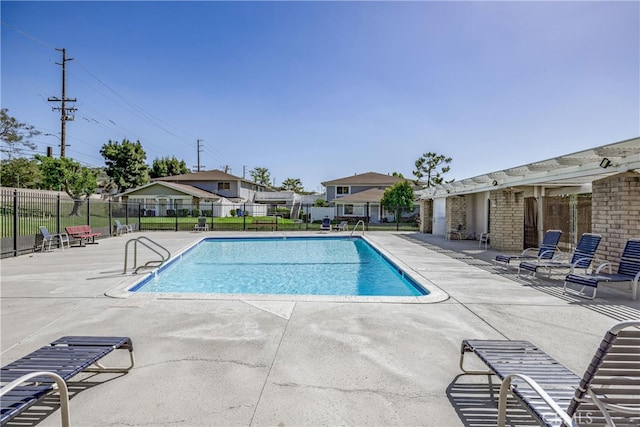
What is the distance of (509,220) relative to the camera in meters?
12.7

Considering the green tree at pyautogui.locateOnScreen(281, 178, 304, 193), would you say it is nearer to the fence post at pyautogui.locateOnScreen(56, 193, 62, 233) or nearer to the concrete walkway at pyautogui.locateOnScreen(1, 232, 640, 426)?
the fence post at pyautogui.locateOnScreen(56, 193, 62, 233)

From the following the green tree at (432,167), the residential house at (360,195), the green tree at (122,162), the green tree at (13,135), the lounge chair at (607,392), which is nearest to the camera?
the lounge chair at (607,392)

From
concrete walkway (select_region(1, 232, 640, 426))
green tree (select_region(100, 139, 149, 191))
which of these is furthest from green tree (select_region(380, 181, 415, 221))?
green tree (select_region(100, 139, 149, 191))

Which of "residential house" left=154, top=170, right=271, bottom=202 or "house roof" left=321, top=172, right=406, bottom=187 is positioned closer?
"house roof" left=321, top=172, right=406, bottom=187

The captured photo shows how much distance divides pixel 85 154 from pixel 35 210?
133 feet

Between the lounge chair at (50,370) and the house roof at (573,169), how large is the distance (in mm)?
7980

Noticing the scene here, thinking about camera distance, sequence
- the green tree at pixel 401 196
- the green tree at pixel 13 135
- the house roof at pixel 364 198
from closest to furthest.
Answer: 1. the green tree at pixel 401 196
2. the house roof at pixel 364 198
3. the green tree at pixel 13 135

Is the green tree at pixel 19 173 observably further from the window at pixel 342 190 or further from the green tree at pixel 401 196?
the green tree at pixel 401 196

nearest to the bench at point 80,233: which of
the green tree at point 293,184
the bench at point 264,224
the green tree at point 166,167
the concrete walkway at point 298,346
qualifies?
the concrete walkway at point 298,346

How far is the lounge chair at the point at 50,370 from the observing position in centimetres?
221

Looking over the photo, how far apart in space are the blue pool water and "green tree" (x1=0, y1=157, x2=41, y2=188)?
33.3 metres

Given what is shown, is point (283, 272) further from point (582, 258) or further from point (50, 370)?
point (50, 370)

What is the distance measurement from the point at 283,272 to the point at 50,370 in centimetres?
814

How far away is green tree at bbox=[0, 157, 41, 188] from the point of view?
1446 inches
